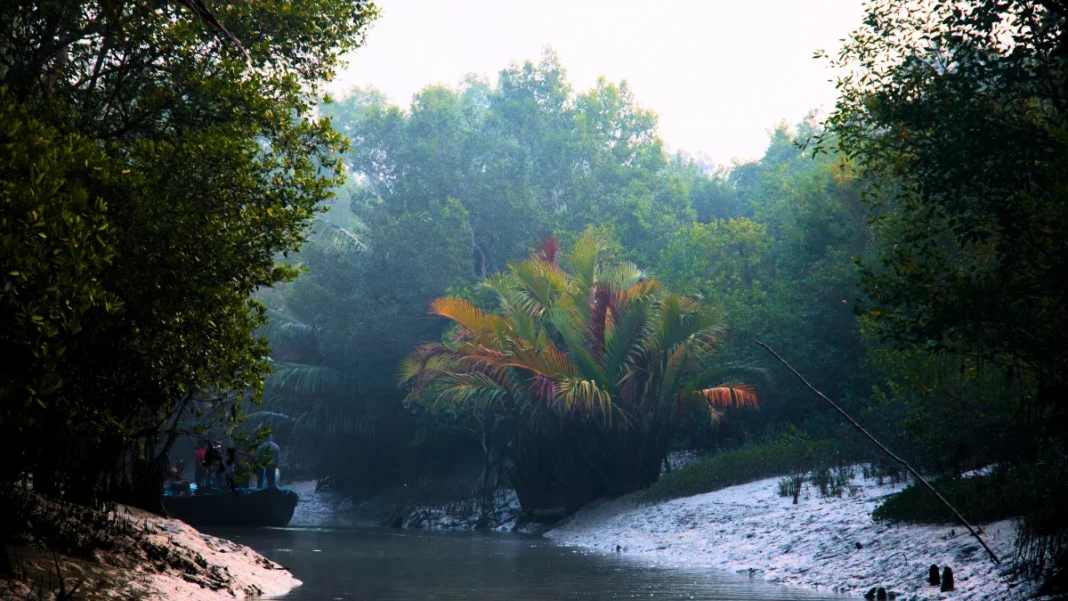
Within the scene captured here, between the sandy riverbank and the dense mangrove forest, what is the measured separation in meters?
0.04

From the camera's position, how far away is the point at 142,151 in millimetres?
10281

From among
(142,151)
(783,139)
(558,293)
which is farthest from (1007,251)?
(783,139)

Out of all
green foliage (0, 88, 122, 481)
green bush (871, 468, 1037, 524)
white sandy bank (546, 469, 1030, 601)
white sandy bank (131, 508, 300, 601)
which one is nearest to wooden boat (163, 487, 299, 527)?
white sandy bank (546, 469, 1030, 601)

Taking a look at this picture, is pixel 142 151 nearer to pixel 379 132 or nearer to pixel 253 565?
pixel 253 565

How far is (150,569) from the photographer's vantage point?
9.71 meters

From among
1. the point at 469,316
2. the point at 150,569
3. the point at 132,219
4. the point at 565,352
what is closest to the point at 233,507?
the point at 469,316

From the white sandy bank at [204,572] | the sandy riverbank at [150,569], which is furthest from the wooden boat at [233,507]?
the sandy riverbank at [150,569]

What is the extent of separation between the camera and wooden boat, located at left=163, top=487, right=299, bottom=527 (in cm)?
2362

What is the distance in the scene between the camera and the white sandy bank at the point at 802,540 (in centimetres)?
1116

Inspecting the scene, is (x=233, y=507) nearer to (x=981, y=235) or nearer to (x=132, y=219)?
(x=132, y=219)

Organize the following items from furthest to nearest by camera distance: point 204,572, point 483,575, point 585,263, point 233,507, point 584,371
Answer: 1. point 585,263
2. point 584,371
3. point 233,507
4. point 483,575
5. point 204,572

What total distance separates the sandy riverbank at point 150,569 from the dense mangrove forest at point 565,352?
0.14 feet

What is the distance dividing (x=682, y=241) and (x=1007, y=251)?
80.7ft

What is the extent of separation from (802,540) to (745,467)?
7316 mm
